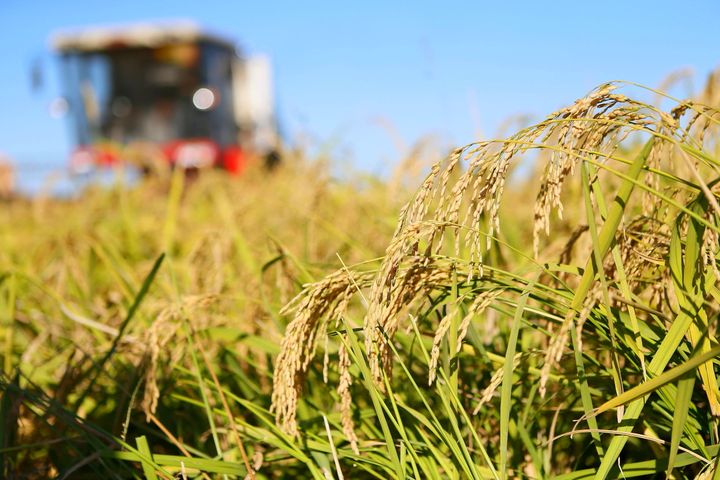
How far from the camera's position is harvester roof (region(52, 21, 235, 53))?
1414cm

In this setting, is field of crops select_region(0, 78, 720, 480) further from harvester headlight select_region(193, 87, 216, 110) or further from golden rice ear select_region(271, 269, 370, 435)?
harvester headlight select_region(193, 87, 216, 110)

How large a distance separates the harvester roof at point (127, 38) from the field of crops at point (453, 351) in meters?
12.8

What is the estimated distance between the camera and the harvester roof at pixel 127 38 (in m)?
14.1

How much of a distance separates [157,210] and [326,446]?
340 centimetres

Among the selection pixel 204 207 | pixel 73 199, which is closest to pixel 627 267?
pixel 204 207

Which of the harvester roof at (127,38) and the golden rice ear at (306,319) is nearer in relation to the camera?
the golden rice ear at (306,319)

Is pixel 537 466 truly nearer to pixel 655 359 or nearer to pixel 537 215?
pixel 655 359

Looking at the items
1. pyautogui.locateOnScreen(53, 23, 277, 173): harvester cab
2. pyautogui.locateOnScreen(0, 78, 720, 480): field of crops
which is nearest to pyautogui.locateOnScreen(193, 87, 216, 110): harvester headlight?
pyautogui.locateOnScreen(53, 23, 277, 173): harvester cab

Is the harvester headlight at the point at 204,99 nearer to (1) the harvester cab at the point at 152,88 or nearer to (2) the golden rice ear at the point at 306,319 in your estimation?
(1) the harvester cab at the point at 152,88

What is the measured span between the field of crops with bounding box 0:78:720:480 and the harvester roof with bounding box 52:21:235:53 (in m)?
12.8

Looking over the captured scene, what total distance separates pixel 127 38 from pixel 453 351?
14.4 meters

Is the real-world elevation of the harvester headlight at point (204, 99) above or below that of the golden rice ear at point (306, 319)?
below

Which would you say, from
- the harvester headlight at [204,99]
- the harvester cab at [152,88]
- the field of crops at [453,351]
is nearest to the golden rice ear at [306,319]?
the field of crops at [453,351]

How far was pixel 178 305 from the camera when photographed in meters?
1.34
